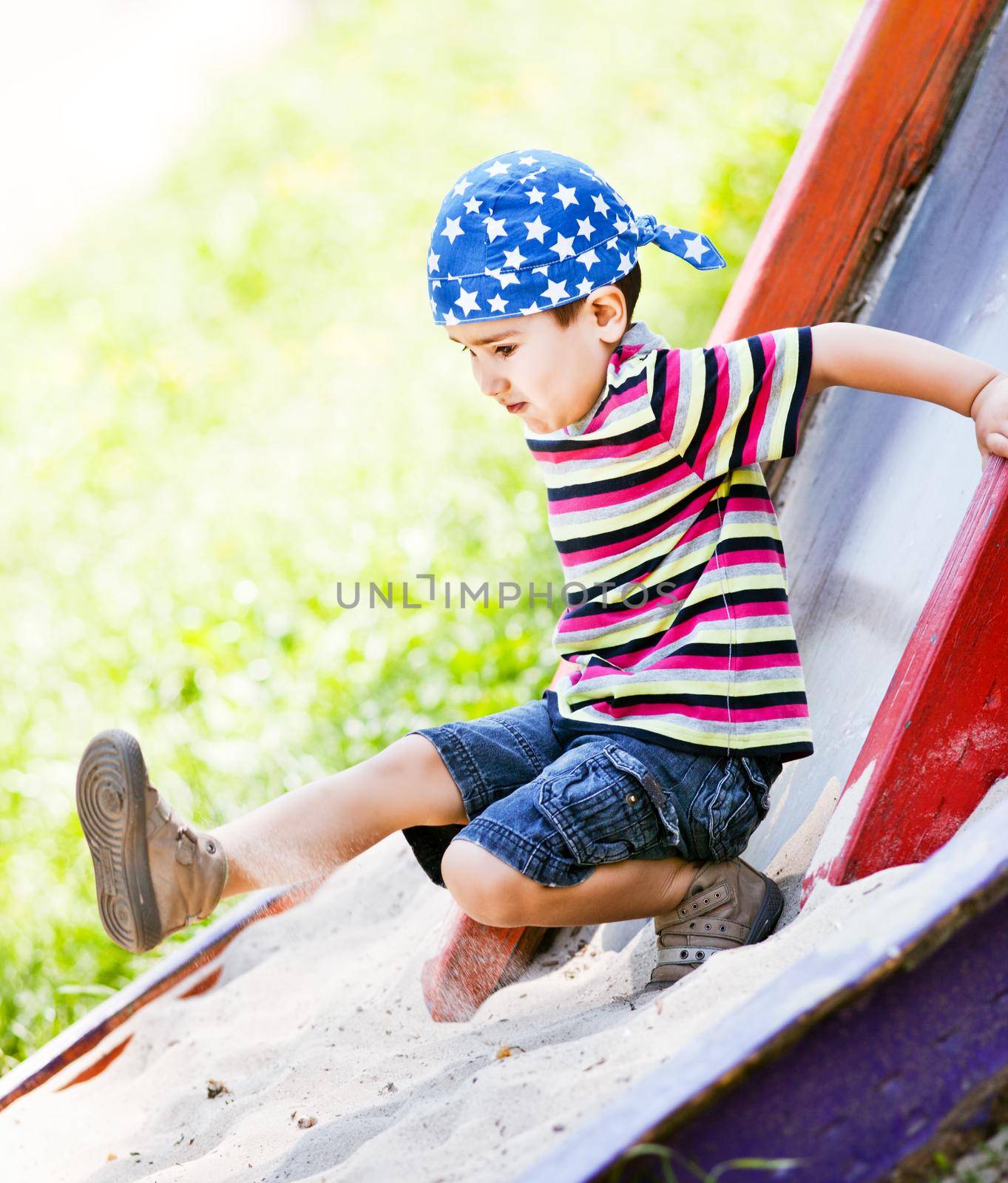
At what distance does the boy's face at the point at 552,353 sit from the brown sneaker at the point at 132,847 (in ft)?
2.25

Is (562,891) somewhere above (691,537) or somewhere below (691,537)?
below

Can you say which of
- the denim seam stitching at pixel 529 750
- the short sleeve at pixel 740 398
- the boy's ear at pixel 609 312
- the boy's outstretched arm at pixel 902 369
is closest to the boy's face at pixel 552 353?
the boy's ear at pixel 609 312

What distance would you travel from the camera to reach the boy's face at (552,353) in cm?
169

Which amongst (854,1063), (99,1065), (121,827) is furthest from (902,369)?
(99,1065)

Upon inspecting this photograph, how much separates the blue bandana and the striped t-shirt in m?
0.12

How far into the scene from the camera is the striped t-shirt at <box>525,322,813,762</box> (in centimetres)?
161

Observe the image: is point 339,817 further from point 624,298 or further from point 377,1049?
point 624,298

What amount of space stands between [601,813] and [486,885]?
17 centimetres

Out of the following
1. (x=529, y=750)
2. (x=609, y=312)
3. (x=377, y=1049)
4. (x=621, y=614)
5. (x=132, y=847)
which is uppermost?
(x=609, y=312)

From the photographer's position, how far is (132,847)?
1646 millimetres

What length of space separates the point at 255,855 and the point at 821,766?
0.80 m

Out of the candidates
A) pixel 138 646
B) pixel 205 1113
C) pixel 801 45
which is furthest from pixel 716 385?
pixel 801 45

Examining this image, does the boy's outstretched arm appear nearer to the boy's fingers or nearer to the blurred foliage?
the boy's fingers

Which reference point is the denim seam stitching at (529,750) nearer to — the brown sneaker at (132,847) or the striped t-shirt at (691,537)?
the striped t-shirt at (691,537)
